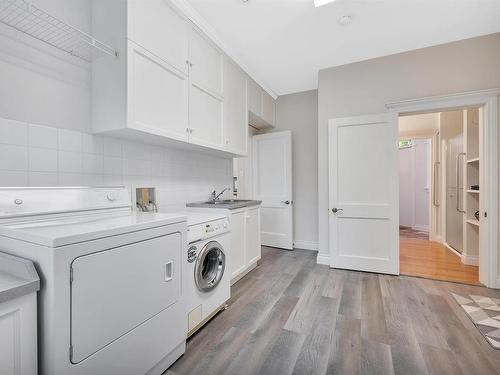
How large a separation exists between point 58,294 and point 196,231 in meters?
0.86

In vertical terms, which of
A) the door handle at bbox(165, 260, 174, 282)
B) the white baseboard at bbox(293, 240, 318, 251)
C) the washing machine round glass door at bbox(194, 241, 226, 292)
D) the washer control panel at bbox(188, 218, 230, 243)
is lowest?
the white baseboard at bbox(293, 240, 318, 251)

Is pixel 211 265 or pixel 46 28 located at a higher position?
pixel 46 28

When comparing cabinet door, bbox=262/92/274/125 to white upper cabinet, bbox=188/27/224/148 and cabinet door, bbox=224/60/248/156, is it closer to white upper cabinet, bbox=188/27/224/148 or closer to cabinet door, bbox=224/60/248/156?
cabinet door, bbox=224/60/248/156

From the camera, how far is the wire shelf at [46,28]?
1248 mm

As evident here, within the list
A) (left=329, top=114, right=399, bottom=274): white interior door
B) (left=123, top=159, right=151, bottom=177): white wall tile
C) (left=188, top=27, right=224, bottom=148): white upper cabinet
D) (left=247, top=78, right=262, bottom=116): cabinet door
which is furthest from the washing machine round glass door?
(left=247, top=78, right=262, bottom=116): cabinet door

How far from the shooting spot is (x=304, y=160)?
385cm

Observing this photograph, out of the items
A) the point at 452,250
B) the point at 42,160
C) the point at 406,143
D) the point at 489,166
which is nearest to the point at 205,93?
the point at 42,160

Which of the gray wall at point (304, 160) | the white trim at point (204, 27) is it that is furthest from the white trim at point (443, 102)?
the white trim at point (204, 27)

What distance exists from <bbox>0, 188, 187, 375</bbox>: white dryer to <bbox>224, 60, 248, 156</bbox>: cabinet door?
1482mm

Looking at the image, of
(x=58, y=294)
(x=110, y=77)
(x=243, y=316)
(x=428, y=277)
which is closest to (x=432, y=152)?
(x=428, y=277)

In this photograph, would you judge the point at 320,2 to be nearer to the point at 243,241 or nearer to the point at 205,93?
the point at 205,93

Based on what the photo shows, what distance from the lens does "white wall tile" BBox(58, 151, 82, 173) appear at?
1.49 m

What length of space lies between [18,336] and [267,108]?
141 inches

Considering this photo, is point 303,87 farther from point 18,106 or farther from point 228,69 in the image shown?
point 18,106
